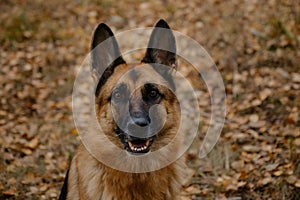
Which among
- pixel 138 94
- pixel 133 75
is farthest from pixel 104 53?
pixel 138 94

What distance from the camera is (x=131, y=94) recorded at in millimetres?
4582

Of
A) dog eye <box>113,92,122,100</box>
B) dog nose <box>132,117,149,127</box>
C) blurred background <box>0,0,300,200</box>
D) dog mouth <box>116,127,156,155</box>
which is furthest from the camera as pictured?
blurred background <box>0,0,300,200</box>

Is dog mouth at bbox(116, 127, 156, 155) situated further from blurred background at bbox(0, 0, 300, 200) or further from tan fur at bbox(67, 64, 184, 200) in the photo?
blurred background at bbox(0, 0, 300, 200)

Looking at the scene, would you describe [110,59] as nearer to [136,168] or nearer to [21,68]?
[136,168]

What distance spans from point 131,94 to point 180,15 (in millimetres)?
5534

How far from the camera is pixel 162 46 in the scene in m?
4.54

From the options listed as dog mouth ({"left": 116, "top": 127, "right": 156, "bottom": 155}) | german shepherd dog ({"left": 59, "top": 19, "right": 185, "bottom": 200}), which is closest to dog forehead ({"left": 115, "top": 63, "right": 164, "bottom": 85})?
german shepherd dog ({"left": 59, "top": 19, "right": 185, "bottom": 200})

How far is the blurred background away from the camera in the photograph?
19.0 feet

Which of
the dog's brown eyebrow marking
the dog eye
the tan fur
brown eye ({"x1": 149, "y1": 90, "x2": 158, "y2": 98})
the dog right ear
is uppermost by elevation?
the dog right ear

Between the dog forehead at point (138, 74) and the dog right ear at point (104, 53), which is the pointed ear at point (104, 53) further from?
the dog forehead at point (138, 74)

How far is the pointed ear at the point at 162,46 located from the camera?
4.46 m

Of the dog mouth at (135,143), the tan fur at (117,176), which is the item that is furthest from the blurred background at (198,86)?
the dog mouth at (135,143)

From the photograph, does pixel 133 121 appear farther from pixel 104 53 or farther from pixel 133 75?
pixel 104 53

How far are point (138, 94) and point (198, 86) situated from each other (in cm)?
343
